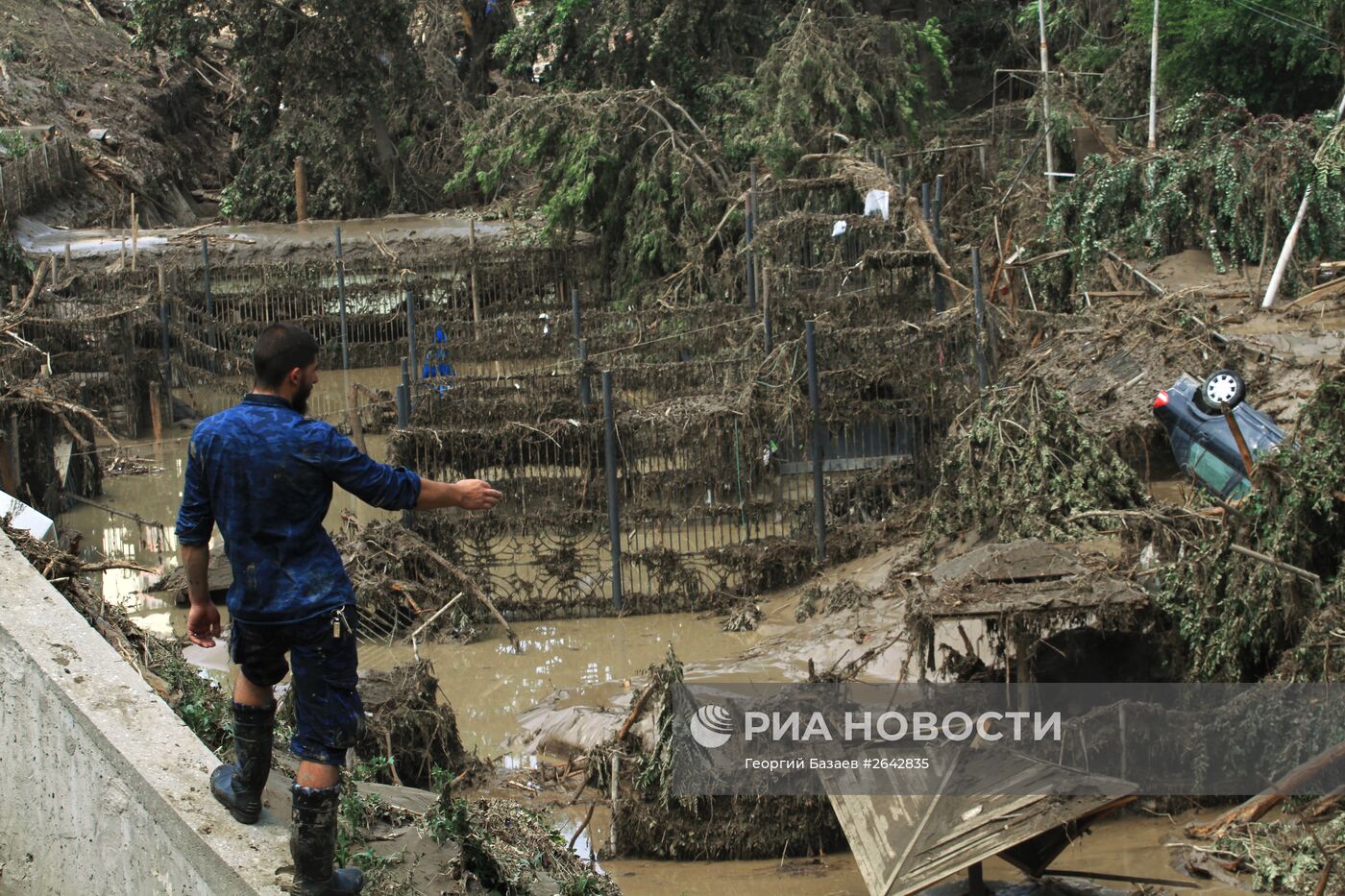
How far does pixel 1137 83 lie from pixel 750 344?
12090 mm

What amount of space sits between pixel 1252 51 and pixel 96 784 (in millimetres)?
20974

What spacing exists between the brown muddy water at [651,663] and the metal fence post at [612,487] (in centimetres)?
48

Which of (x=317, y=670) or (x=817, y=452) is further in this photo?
(x=817, y=452)

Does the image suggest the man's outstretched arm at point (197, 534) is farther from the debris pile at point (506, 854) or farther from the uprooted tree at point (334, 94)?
the uprooted tree at point (334, 94)

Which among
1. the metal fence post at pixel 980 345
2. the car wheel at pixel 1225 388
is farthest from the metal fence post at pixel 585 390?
the car wheel at pixel 1225 388

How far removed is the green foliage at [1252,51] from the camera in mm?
20891

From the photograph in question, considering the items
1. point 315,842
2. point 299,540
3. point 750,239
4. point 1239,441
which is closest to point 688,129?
point 750,239

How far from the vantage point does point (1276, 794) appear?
8492mm

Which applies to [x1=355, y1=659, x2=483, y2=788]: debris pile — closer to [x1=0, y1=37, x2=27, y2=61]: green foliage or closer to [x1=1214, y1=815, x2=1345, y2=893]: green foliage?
[x1=1214, y1=815, x2=1345, y2=893]: green foliage

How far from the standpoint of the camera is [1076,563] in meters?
9.60

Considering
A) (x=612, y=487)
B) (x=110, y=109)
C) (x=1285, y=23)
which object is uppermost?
(x=1285, y=23)

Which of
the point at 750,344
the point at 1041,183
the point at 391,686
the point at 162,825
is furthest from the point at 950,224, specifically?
the point at 162,825

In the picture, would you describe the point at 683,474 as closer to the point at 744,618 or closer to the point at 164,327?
the point at 744,618

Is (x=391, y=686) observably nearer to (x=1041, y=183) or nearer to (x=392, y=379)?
(x=392, y=379)
